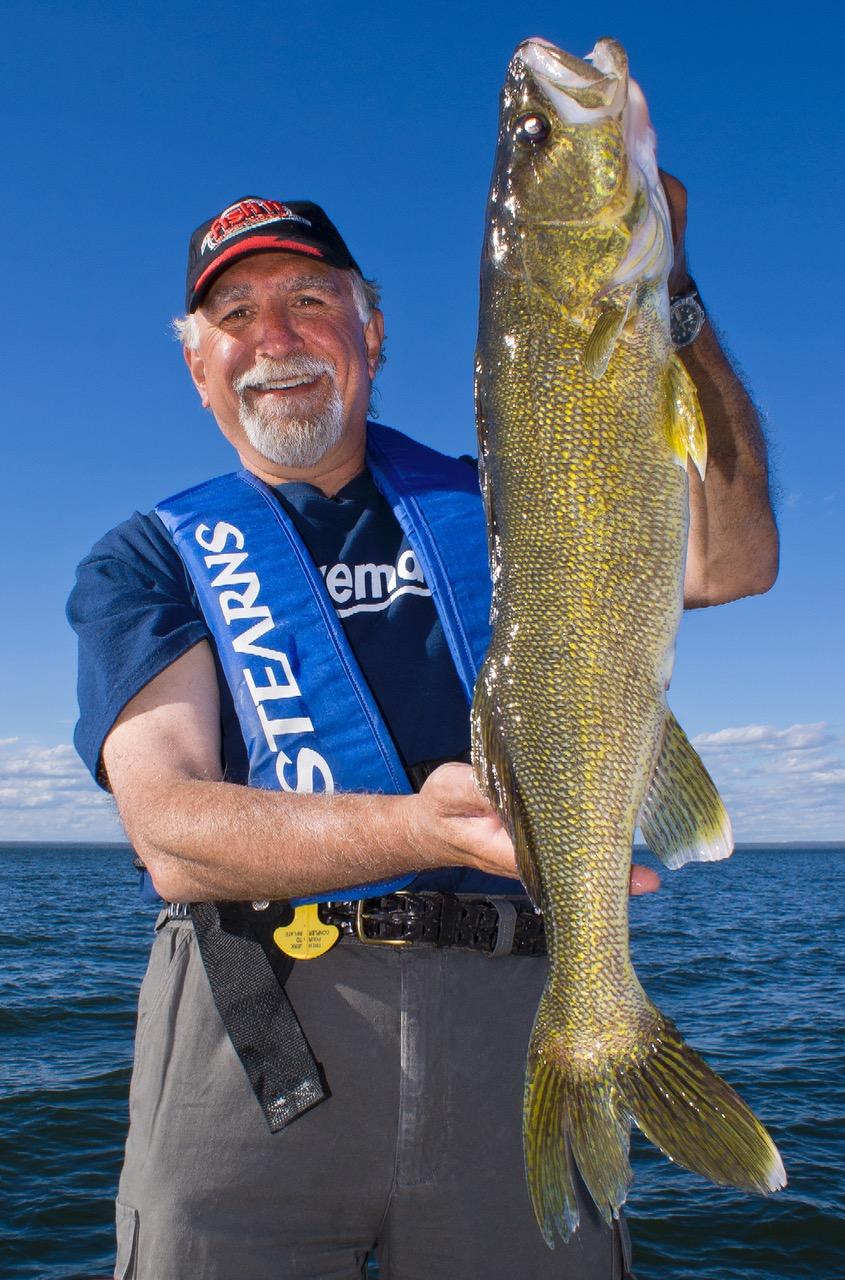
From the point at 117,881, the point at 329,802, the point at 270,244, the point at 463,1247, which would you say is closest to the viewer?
the point at 329,802

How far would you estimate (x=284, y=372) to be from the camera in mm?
3727

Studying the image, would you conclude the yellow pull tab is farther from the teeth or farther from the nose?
the nose

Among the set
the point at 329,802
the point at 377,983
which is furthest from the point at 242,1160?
the point at 329,802

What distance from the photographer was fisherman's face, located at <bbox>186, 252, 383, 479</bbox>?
374 cm

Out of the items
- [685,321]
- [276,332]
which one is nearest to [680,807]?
[685,321]

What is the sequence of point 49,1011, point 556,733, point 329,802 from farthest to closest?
point 49,1011
point 329,802
point 556,733

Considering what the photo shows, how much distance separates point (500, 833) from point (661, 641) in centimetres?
59

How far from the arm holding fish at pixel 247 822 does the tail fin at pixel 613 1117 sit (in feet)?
1.34

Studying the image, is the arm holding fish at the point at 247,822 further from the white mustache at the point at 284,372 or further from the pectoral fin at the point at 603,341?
the white mustache at the point at 284,372

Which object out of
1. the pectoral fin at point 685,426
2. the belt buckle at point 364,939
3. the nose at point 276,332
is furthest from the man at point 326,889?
the nose at point 276,332

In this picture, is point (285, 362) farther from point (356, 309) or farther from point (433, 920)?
point (433, 920)

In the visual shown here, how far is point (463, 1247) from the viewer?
2820mm

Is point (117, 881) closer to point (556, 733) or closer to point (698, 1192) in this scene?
point (698, 1192)

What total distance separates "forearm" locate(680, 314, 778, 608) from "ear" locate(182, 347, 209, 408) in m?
2.18
